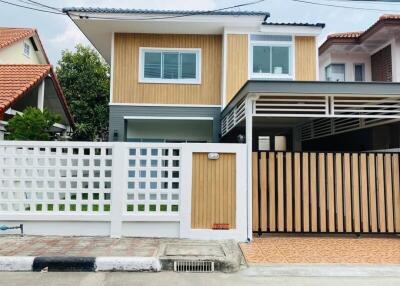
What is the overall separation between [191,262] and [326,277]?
1.95 m

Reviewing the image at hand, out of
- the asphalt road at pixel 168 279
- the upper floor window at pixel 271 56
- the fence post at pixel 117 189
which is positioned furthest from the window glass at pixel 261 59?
the asphalt road at pixel 168 279

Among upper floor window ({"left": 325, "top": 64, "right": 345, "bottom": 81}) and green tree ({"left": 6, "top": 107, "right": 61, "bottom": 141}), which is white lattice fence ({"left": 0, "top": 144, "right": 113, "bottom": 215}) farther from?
upper floor window ({"left": 325, "top": 64, "right": 345, "bottom": 81})

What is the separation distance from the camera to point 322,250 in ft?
22.0

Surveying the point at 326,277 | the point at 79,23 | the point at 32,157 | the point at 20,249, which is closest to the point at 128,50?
the point at 79,23

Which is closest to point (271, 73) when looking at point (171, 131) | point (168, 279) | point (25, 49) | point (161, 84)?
point (161, 84)

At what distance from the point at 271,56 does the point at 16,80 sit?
8993 mm

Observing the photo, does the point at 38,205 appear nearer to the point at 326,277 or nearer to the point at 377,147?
the point at 326,277

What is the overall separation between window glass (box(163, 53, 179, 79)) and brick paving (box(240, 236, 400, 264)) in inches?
271

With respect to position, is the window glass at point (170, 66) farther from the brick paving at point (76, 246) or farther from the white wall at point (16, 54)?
the white wall at point (16, 54)

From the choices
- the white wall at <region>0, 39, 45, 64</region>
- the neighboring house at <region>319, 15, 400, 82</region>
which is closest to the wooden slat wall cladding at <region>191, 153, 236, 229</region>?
the neighboring house at <region>319, 15, 400, 82</region>

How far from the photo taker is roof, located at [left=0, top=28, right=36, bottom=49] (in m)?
17.7

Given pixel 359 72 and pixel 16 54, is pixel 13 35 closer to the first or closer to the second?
pixel 16 54

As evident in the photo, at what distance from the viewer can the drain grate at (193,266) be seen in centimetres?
565

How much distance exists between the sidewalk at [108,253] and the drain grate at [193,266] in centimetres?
5
